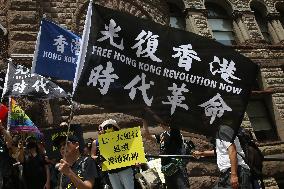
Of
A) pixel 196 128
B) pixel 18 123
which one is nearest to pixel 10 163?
pixel 18 123

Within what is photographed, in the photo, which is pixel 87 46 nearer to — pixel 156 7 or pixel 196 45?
pixel 196 45

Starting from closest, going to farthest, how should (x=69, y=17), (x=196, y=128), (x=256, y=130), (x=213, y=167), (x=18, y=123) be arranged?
1. (x=196, y=128)
2. (x=18, y=123)
3. (x=213, y=167)
4. (x=69, y=17)
5. (x=256, y=130)

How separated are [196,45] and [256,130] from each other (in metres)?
11.7

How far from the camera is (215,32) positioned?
1731 cm

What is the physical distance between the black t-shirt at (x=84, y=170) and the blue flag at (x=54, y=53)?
3.83 m

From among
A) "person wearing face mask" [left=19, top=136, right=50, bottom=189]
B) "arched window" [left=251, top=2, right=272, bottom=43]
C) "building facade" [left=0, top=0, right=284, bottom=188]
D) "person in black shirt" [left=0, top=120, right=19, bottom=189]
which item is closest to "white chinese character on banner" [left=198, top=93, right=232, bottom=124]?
"person wearing face mask" [left=19, top=136, right=50, bottom=189]

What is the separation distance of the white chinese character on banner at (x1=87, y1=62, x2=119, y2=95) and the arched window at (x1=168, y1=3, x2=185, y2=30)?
527 inches

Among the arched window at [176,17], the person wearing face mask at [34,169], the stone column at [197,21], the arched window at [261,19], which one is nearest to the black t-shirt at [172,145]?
the person wearing face mask at [34,169]

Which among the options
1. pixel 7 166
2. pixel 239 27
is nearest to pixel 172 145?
pixel 7 166

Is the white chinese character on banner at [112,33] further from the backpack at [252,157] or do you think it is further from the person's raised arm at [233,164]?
the backpack at [252,157]

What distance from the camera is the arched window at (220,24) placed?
17344 millimetres

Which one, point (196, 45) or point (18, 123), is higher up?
point (196, 45)

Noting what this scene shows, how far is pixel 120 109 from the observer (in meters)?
4.02

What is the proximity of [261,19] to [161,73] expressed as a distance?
53.1 ft
